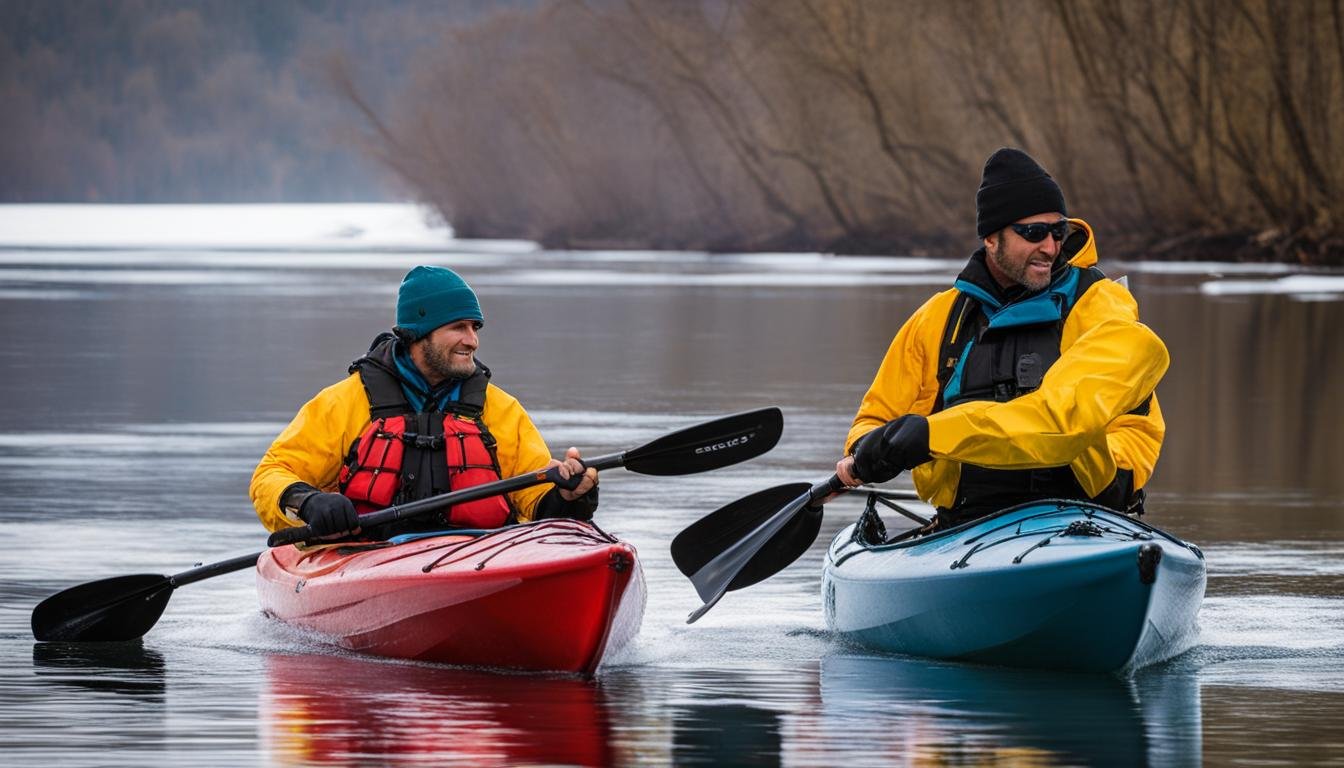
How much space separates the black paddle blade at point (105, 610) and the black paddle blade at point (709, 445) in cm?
171

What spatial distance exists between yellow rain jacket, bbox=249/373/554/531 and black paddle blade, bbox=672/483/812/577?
1.87 ft

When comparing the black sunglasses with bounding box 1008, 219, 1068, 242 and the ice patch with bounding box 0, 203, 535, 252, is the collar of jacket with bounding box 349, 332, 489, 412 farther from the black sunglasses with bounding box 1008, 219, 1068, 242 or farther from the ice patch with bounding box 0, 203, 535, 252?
the ice patch with bounding box 0, 203, 535, 252

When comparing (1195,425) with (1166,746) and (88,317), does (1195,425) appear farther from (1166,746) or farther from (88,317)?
(88,317)

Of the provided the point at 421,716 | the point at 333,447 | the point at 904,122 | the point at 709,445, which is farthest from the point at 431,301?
the point at 904,122

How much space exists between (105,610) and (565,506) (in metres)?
1.66

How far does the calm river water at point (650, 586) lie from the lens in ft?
20.7

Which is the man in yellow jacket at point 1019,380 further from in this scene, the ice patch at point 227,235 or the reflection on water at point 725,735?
the ice patch at point 227,235

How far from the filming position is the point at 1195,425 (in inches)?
614

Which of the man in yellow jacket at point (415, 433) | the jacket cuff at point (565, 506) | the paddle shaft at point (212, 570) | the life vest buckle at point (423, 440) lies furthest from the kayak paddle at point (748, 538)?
the paddle shaft at point (212, 570)

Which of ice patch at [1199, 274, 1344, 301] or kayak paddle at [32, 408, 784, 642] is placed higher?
kayak paddle at [32, 408, 784, 642]

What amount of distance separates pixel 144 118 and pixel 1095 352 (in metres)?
197

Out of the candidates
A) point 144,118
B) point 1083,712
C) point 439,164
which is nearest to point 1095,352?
point 1083,712

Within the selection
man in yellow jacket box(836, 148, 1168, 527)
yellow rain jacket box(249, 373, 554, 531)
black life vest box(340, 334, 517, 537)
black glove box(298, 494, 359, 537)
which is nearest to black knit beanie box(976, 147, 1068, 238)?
man in yellow jacket box(836, 148, 1168, 527)

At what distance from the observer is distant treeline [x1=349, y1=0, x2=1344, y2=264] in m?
40.5
